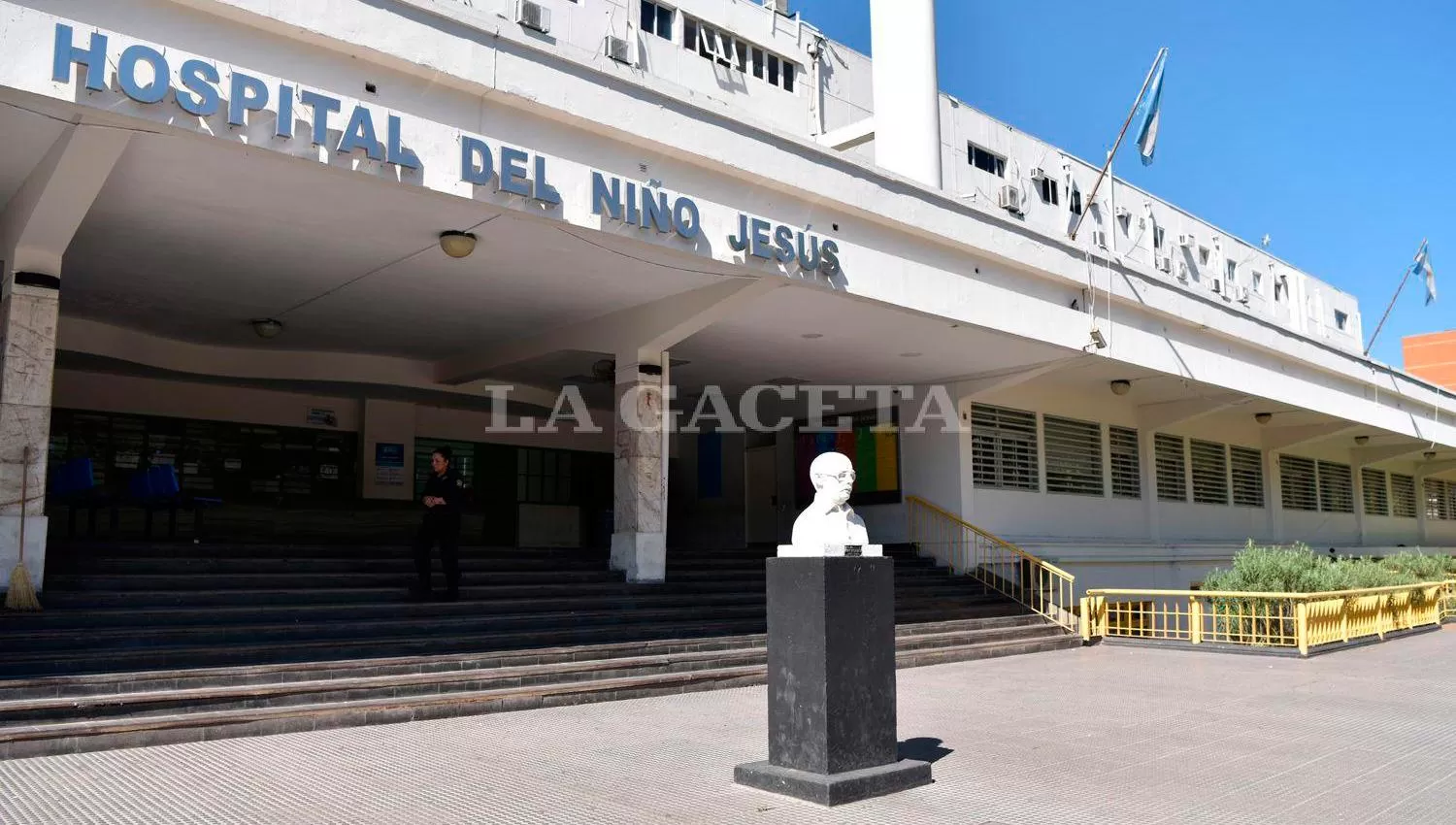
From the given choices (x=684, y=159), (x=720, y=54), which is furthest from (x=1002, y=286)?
(x=720, y=54)

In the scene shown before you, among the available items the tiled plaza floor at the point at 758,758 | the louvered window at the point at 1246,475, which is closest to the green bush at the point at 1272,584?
the tiled plaza floor at the point at 758,758

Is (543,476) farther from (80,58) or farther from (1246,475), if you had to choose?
(1246,475)

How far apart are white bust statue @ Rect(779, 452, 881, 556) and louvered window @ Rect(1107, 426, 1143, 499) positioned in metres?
15.5

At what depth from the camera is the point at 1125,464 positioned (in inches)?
798

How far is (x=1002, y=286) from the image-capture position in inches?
517

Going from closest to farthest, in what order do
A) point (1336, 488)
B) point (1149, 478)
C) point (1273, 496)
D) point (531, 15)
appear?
point (531, 15) < point (1149, 478) < point (1273, 496) < point (1336, 488)

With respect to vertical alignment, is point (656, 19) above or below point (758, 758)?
above

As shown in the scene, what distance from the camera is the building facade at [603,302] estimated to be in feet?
24.9

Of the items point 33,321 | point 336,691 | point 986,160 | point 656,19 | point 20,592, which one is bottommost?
point 336,691

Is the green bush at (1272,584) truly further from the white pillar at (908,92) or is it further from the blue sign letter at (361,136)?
the blue sign letter at (361,136)

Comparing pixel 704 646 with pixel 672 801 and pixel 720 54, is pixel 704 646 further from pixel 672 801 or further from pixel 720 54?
pixel 720 54

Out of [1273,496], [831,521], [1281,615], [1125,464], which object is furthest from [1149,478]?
[831,521]

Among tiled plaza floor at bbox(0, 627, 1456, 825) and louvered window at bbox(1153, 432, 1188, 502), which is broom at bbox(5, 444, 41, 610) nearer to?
tiled plaza floor at bbox(0, 627, 1456, 825)

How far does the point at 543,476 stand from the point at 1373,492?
914 inches
